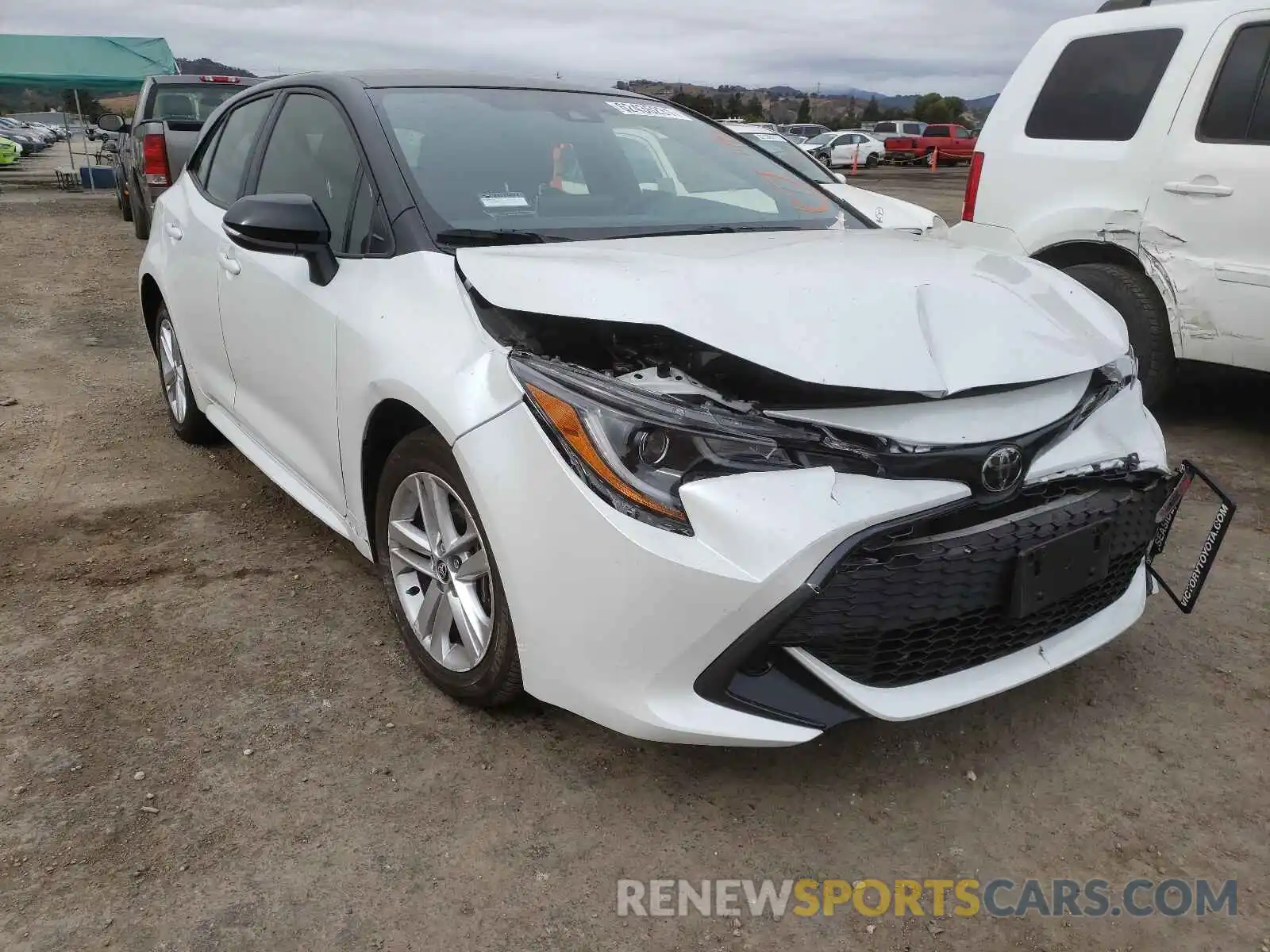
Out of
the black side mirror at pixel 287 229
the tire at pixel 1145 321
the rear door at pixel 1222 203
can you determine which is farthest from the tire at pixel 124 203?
the rear door at pixel 1222 203

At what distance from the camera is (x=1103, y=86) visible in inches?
178

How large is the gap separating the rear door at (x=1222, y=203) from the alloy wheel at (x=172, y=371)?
415cm

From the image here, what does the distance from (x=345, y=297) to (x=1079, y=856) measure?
2.12 m

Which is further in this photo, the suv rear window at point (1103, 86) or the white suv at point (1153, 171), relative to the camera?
the suv rear window at point (1103, 86)

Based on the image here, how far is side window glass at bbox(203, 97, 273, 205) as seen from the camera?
3447mm

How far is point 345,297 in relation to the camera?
99.8 inches

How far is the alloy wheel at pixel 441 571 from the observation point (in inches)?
89.6

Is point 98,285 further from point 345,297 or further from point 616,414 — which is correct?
point 616,414

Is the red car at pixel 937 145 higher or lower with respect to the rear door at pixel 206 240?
lower

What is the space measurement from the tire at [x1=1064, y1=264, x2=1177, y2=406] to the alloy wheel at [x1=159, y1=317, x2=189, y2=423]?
3.90 m

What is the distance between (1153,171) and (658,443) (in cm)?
347

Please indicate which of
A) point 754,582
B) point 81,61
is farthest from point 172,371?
point 81,61

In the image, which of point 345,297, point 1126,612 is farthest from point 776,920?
point 345,297

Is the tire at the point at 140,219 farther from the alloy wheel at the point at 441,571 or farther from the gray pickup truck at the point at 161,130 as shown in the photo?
the alloy wheel at the point at 441,571
